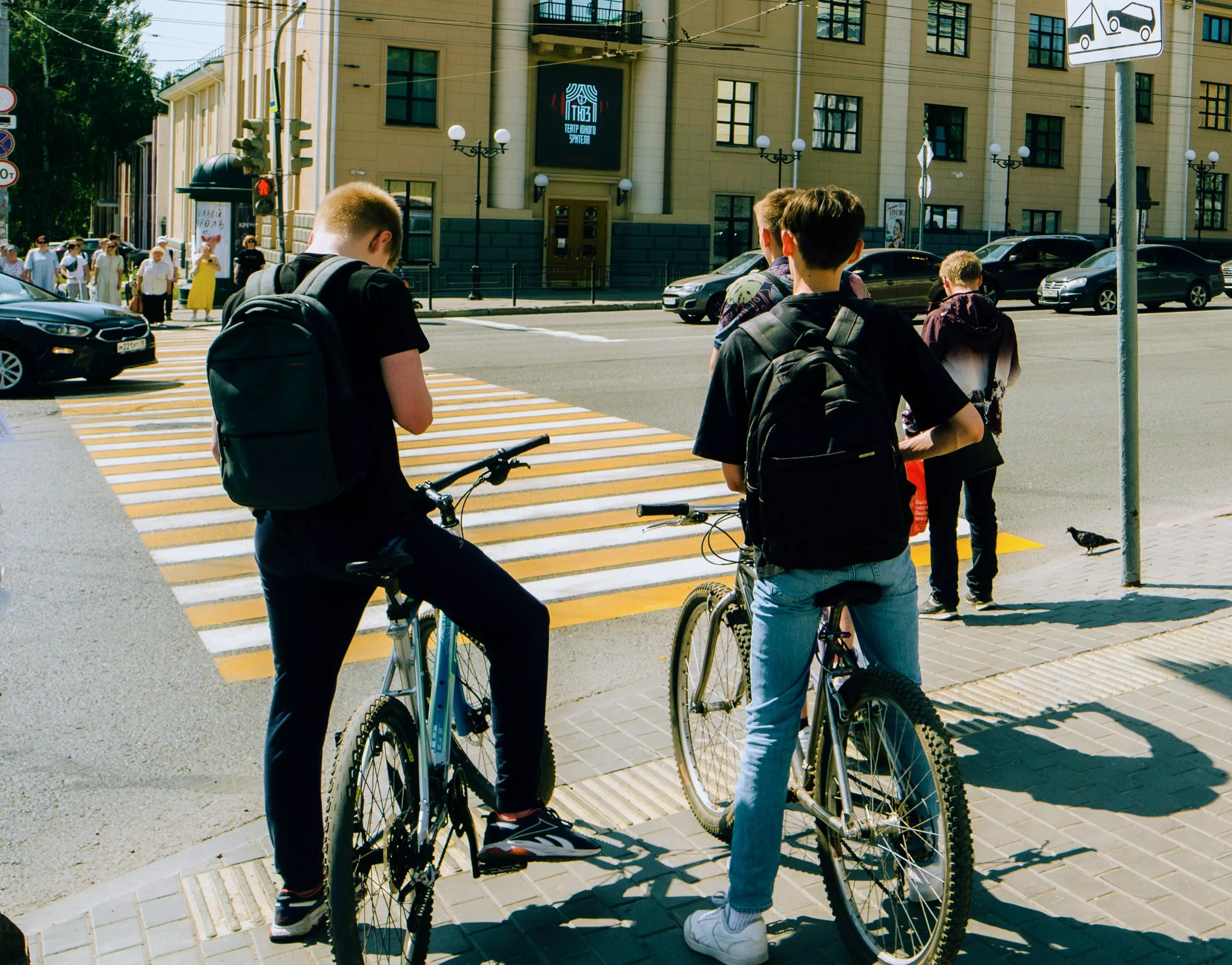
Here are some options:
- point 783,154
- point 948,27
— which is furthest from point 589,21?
point 948,27

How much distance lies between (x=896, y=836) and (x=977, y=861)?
75 centimetres

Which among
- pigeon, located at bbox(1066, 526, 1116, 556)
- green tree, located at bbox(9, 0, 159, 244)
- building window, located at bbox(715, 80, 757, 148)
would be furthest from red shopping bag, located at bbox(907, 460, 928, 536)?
green tree, located at bbox(9, 0, 159, 244)

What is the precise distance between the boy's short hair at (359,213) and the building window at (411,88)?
32.3 m

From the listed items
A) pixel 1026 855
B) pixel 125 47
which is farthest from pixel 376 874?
pixel 125 47

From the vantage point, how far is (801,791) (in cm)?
339

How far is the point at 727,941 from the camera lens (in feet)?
10.4

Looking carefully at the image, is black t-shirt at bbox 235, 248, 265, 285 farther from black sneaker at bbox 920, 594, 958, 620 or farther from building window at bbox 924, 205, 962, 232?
building window at bbox 924, 205, 962, 232

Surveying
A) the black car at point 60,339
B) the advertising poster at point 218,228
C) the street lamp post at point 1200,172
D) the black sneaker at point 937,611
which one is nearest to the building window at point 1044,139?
the street lamp post at point 1200,172

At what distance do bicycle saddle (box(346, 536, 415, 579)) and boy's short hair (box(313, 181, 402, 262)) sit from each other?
2.49ft

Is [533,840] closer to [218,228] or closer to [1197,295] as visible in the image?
[218,228]

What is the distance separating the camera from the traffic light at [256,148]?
24.1 meters

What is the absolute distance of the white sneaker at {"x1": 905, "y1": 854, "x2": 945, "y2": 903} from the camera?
296 cm

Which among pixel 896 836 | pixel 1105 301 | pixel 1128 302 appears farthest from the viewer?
pixel 1105 301

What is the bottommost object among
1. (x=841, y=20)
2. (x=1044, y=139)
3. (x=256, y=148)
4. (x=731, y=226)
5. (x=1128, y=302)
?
(x=1128, y=302)
